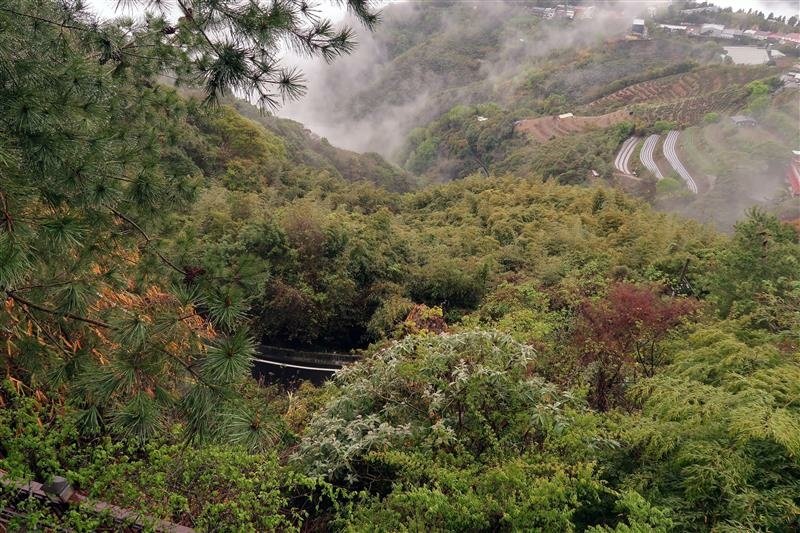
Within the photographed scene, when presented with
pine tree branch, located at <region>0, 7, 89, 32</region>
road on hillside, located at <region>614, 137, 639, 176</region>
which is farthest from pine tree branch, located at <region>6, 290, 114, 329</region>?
road on hillside, located at <region>614, 137, 639, 176</region>

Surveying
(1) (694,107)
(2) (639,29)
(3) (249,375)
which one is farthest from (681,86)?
(3) (249,375)

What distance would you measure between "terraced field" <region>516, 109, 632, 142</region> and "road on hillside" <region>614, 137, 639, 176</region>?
14.0ft

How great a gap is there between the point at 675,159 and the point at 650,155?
241cm

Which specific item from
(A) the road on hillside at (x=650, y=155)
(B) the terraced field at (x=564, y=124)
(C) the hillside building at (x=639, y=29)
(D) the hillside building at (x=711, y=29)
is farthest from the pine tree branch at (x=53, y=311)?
(D) the hillside building at (x=711, y=29)

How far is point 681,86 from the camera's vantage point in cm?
5744

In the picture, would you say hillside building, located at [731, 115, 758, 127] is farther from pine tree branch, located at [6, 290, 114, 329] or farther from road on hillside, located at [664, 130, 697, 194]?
pine tree branch, located at [6, 290, 114, 329]

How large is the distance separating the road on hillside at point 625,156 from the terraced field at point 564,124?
4273 millimetres

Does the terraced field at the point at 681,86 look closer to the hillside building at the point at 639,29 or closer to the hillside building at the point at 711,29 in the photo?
the hillside building at the point at 639,29

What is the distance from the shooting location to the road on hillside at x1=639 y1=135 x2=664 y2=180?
3919 cm

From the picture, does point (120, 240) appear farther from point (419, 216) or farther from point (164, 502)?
point (419, 216)

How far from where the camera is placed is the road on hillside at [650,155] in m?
39.2

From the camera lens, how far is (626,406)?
5.54 m

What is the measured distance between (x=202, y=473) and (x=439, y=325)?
5.73 metres

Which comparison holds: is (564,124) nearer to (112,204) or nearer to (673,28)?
(673,28)
